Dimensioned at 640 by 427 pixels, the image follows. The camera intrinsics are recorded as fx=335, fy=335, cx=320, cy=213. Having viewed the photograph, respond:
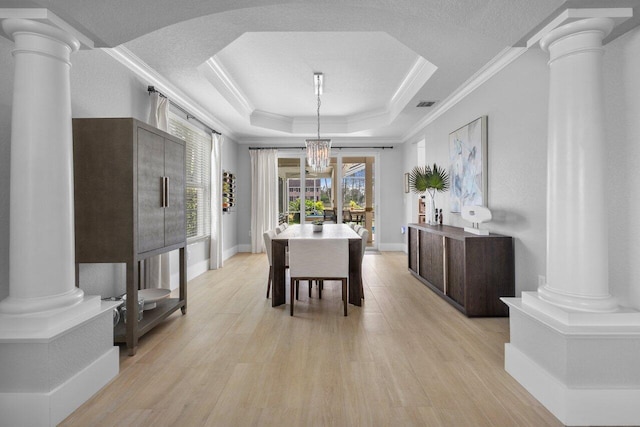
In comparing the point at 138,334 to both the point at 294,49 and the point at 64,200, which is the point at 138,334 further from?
the point at 294,49

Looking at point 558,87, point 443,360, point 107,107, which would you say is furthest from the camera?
point 107,107

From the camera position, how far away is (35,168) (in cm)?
176

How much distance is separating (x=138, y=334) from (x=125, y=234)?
76 cm

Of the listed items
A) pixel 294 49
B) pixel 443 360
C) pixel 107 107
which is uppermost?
pixel 294 49

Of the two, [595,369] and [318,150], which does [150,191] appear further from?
[595,369]

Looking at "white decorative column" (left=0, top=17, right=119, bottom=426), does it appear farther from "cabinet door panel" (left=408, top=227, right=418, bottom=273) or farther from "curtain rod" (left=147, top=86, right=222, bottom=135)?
"cabinet door panel" (left=408, top=227, right=418, bottom=273)

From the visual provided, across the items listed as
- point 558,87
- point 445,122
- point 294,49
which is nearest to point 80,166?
point 294,49

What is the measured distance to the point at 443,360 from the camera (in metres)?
2.30

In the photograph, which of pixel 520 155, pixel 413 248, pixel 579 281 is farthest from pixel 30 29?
pixel 413 248

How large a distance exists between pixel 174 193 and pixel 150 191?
48 centimetres

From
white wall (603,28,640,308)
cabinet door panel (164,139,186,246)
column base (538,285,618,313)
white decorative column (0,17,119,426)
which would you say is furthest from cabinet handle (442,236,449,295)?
white decorative column (0,17,119,426)

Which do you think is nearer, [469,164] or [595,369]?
[595,369]

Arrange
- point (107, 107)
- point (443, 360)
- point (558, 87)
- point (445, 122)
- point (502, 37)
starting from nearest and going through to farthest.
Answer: point (558, 87)
point (502, 37)
point (443, 360)
point (107, 107)
point (445, 122)

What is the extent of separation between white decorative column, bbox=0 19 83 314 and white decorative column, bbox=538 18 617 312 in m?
2.73
